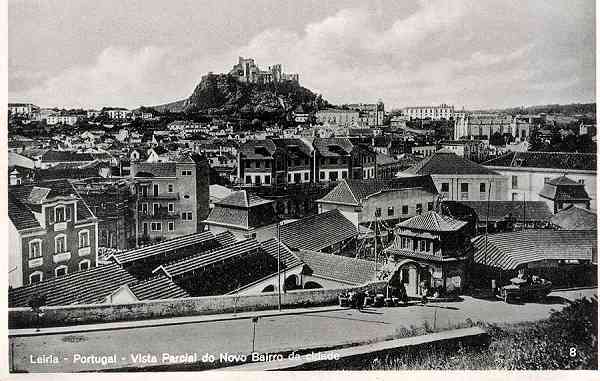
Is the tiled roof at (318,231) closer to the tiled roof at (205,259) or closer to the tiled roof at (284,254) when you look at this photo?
the tiled roof at (284,254)

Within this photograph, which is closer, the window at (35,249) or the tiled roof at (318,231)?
the window at (35,249)

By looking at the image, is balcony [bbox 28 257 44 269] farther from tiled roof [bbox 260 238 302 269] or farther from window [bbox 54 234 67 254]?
tiled roof [bbox 260 238 302 269]

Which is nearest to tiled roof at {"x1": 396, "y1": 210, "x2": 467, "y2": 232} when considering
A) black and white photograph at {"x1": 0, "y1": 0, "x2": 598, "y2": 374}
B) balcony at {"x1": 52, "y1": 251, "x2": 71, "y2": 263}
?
black and white photograph at {"x1": 0, "y1": 0, "x2": 598, "y2": 374}

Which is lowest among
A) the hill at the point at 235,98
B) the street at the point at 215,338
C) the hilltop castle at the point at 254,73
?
the street at the point at 215,338

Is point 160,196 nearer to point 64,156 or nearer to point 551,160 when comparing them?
point 64,156

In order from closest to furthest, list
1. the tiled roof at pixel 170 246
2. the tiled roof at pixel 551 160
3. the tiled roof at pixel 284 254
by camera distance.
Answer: the tiled roof at pixel 170 246
the tiled roof at pixel 284 254
the tiled roof at pixel 551 160

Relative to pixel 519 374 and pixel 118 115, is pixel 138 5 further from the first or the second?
pixel 519 374

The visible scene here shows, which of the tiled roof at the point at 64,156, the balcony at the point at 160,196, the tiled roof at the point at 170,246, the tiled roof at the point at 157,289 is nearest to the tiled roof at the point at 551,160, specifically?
the tiled roof at the point at 170,246

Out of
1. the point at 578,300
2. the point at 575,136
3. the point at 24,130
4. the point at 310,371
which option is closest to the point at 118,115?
the point at 24,130

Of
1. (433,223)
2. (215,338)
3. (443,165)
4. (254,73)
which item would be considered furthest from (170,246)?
(443,165)
